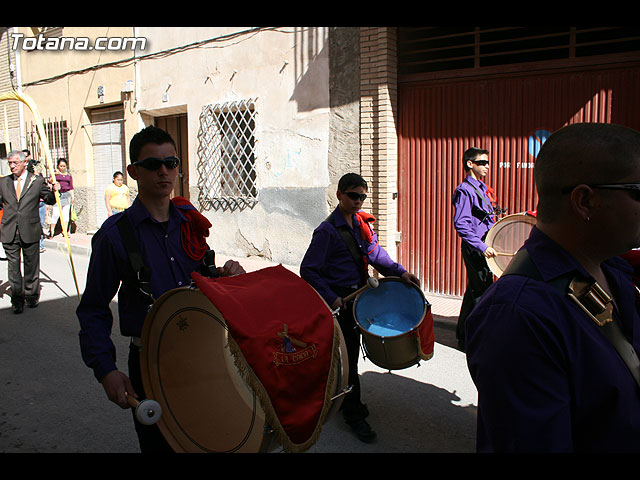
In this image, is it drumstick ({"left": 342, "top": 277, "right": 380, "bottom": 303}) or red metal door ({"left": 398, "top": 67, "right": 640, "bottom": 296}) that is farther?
red metal door ({"left": 398, "top": 67, "right": 640, "bottom": 296})

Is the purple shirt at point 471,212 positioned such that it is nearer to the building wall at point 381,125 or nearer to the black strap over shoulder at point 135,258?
the building wall at point 381,125

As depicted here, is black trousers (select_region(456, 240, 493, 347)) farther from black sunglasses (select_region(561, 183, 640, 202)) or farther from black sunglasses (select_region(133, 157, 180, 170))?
black sunglasses (select_region(561, 183, 640, 202))

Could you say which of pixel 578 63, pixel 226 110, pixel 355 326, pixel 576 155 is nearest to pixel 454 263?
pixel 578 63

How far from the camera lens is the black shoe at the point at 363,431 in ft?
11.7

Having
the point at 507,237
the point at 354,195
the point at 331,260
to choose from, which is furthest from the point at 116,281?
the point at 507,237

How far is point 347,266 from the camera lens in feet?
12.6

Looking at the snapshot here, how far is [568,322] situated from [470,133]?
6469 mm

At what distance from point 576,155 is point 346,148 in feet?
23.7

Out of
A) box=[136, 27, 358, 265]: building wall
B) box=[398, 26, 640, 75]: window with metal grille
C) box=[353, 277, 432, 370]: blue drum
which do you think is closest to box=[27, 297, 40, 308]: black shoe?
box=[136, 27, 358, 265]: building wall

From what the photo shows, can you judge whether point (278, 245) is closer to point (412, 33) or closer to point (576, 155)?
point (412, 33)

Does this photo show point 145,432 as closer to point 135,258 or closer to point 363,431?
point 135,258

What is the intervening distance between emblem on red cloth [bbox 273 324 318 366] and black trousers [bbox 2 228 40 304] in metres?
6.14

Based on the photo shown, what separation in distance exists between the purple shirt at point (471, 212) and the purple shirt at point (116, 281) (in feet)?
10.8

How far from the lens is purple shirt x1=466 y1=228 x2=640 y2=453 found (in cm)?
118
